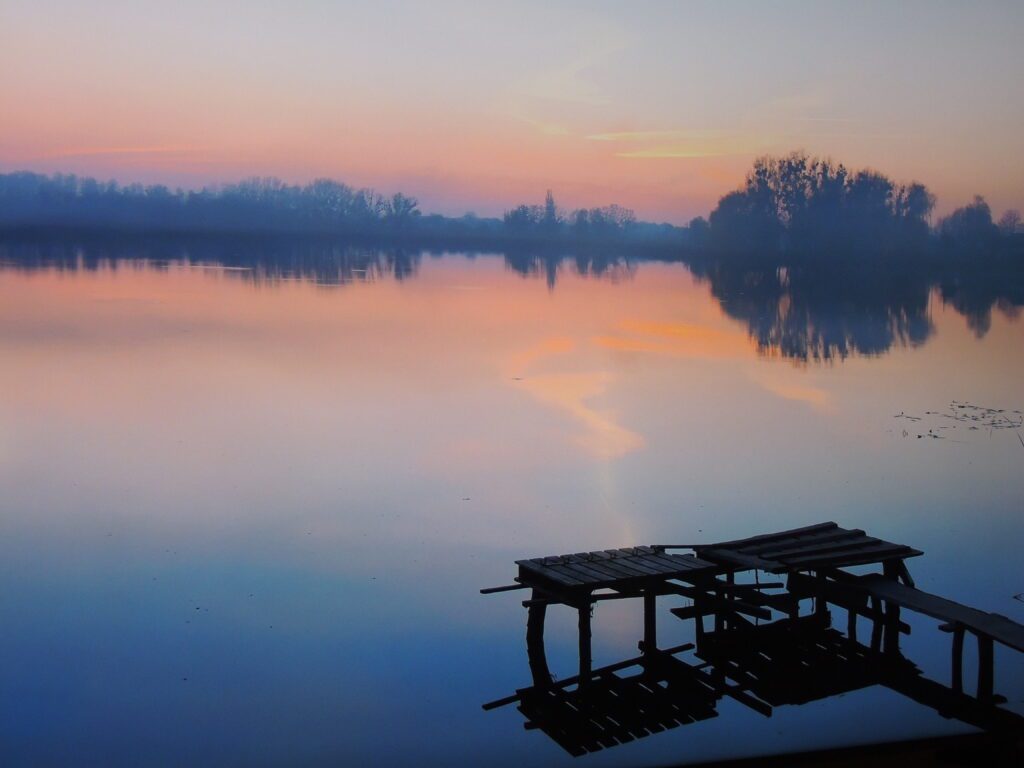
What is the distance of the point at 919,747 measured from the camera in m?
6.54

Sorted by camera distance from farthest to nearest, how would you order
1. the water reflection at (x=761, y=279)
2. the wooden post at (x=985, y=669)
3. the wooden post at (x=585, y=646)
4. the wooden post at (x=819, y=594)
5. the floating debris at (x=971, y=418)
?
the water reflection at (x=761, y=279) < the floating debris at (x=971, y=418) < the wooden post at (x=819, y=594) < the wooden post at (x=585, y=646) < the wooden post at (x=985, y=669)

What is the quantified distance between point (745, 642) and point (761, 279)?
68.1 metres

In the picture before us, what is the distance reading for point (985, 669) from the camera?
754 cm

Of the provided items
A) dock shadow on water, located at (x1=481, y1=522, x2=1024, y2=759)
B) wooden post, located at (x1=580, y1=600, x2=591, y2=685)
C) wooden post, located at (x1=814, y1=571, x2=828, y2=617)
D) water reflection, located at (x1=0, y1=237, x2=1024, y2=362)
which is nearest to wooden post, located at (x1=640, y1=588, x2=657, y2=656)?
dock shadow on water, located at (x1=481, y1=522, x2=1024, y2=759)

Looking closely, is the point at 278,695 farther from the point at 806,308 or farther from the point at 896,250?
the point at 896,250

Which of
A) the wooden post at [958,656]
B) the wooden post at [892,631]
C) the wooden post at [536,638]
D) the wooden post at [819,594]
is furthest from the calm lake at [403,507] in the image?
the wooden post at [819,594]

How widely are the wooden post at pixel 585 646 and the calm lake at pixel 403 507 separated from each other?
Answer: 0.42 m

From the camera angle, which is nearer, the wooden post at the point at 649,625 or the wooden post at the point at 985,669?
the wooden post at the point at 985,669

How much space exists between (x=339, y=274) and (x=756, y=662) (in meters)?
60.6

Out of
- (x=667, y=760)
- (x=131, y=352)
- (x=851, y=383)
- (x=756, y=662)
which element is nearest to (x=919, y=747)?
(x=667, y=760)

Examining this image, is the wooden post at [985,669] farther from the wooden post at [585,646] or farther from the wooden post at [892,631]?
the wooden post at [585,646]

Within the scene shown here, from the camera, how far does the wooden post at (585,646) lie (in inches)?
312

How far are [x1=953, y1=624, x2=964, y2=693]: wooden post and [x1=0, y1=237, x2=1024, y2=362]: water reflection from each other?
73.5 feet

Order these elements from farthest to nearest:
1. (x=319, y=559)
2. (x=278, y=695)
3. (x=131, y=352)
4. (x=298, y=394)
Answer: (x=131, y=352) → (x=298, y=394) → (x=319, y=559) → (x=278, y=695)
